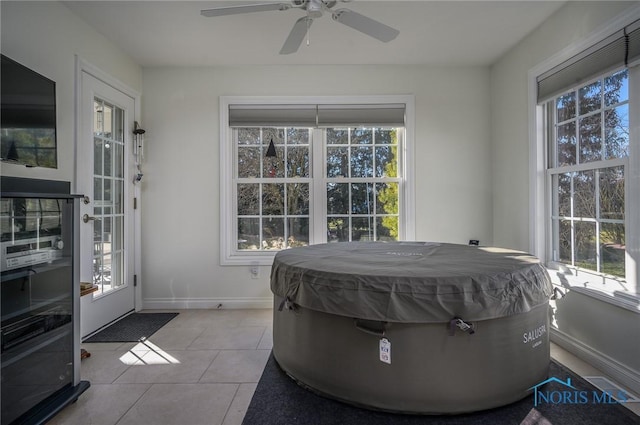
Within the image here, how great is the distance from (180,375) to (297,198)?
2.07 m

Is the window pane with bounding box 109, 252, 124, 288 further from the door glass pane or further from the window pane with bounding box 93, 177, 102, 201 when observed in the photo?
the window pane with bounding box 93, 177, 102, 201

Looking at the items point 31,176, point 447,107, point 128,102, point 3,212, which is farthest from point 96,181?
point 447,107

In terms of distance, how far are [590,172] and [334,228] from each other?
2.29 meters

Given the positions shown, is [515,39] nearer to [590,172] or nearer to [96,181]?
[590,172]

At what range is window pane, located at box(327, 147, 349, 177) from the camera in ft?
12.0

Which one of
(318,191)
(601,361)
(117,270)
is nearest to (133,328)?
(117,270)

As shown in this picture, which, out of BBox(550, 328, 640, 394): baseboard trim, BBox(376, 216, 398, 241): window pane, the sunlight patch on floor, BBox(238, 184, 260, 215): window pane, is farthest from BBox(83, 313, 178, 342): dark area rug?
BBox(550, 328, 640, 394): baseboard trim

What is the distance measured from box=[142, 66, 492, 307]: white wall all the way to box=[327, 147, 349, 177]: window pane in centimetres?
64

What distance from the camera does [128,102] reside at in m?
3.33

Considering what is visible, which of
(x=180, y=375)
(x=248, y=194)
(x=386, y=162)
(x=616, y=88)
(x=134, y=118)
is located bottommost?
(x=180, y=375)

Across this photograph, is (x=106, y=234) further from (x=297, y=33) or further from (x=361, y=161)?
(x=361, y=161)

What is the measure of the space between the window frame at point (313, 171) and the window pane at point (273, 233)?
3.8 inches

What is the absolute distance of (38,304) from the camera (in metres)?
1.77

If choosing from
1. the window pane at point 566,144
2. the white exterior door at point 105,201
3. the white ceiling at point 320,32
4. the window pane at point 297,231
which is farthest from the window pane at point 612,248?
the white exterior door at point 105,201
